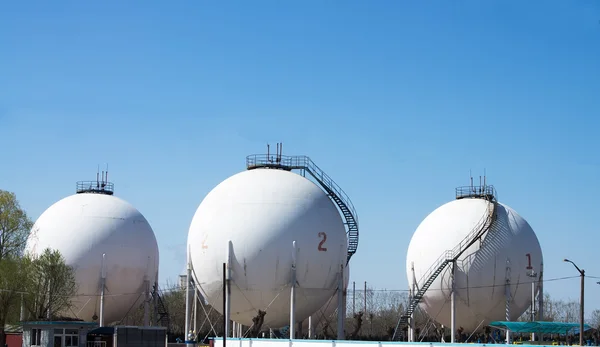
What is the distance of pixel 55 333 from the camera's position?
43031 mm

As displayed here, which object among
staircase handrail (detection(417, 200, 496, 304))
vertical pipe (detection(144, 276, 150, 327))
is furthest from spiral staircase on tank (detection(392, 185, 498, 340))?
vertical pipe (detection(144, 276, 150, 327))

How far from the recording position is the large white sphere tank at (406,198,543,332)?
46.3 metres

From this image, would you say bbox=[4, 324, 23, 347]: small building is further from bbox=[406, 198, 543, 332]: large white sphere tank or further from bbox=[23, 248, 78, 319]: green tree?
bbox=[406, 198, 543, 332]: large white sphere tank

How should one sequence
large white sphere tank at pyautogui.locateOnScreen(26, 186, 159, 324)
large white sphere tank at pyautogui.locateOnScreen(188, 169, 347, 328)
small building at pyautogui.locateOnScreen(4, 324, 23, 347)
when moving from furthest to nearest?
large white sphere tank at pyautogui.locateOnScreen(26, 186, 159, 324) → small building at pyautogui.locateOnScreen(4, 324, 23, 347) → large white sphere tank at pyautogui.locateOnScreen(188, 169, 347, 328)

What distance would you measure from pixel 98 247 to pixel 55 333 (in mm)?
8974

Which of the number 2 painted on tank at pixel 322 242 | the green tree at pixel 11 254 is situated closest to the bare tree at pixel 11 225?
the green tree at pixel 11 254

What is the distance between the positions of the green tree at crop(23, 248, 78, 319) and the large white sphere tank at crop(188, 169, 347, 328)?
862 cm

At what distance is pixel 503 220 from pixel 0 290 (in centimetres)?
2702

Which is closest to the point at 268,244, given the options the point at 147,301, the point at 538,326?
the point at 538,326

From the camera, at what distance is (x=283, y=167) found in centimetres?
→ 4669

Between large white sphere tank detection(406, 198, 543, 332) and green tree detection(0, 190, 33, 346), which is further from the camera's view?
large white sphere tank detection(406, 198, 543, 332)

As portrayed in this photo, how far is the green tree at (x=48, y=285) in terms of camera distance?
46688 millimetres

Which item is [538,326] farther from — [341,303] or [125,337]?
[125,337]

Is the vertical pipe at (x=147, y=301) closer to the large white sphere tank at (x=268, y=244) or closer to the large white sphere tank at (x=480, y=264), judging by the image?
the large white sphere tank at (x=268, y=244)
